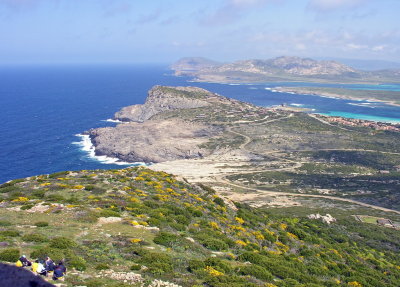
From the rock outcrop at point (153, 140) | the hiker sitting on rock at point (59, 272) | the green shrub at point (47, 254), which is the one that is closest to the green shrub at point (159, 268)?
the hiker sitting on rock at point (59, 272)

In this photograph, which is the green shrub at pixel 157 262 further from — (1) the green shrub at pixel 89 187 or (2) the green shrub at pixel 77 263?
(1) the green shrub at pixel 89 187

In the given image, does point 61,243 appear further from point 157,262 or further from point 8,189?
point 8,189

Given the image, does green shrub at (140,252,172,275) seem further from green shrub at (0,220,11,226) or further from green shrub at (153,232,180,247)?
green shrub at (0,220,11,226)

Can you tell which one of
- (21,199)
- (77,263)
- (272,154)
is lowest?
(272,154)

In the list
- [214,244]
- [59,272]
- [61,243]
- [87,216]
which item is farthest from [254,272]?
[87,216]

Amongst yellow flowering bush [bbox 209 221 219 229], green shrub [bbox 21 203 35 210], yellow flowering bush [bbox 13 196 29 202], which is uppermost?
green shrub [bbox 21 203 35 210]

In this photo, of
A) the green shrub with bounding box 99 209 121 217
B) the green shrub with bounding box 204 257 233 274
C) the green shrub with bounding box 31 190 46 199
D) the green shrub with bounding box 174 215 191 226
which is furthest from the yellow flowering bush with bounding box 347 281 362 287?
the green shrub with bounding box 31 190 46 199

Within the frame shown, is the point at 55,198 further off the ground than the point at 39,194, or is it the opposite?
the point at 55,198
